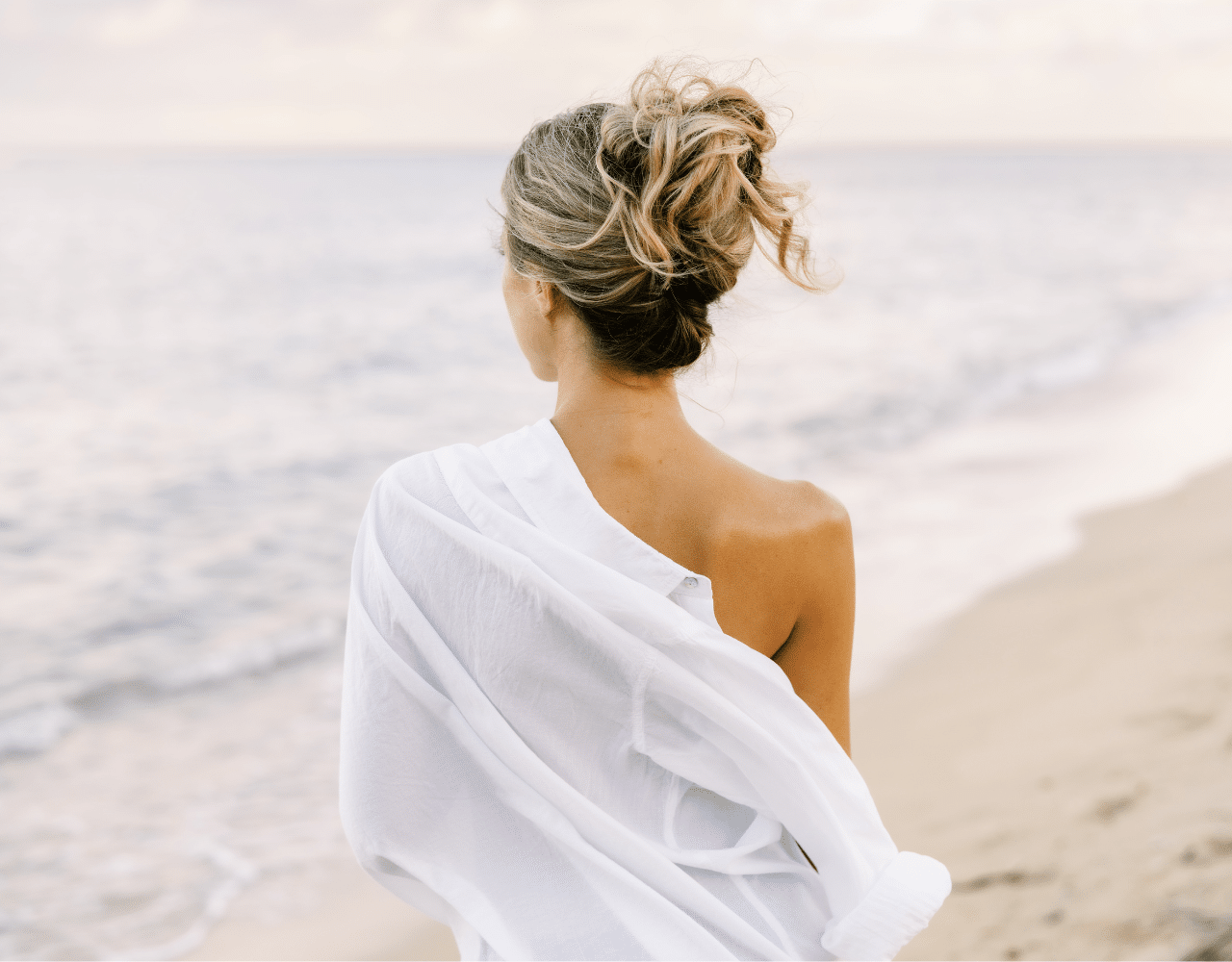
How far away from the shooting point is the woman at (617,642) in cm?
116

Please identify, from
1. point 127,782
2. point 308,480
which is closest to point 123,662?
point 127,782

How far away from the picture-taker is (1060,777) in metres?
3.18

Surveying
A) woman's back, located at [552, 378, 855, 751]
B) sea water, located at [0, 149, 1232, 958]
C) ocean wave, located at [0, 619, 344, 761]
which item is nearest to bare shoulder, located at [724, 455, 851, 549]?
woman's back, located at [552, 378, 855, 751]

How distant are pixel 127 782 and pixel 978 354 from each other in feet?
34.9

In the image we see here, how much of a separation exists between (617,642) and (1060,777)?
2564 mm

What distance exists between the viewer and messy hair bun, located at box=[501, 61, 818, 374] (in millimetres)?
1161

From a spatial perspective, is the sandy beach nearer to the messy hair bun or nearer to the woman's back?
the woman's back

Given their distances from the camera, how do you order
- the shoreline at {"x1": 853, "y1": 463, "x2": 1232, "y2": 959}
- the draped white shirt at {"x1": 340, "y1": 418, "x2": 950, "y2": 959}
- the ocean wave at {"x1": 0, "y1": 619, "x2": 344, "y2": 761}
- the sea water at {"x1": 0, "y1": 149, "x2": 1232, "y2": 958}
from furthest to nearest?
the ocean wave at {"x1": 0, "y1": 619, "x2": 344, "y2": 761}, the sea water at {"x1": 0, "y1": 149, "x2": 1232, "y2": 958}, the shoreline at {"x1": 853, "y1": 463, "x2": 1232, "y2": 959}, the draped white shirt at {"x1": 340, "y1": 418, "x2": 950, "y2": 959}

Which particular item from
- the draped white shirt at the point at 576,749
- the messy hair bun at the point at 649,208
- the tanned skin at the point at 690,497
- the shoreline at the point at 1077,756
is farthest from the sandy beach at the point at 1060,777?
the messy hair bun at the point at 649,208

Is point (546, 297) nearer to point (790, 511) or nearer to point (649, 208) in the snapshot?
point (649, 208)

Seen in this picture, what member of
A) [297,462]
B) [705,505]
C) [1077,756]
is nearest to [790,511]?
[705,505]

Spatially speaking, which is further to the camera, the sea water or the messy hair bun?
the sea water

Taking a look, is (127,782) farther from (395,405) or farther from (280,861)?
(395,405)

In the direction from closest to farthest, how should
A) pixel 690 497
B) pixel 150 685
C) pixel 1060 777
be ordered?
pixel 690 497 < pixel 1060 777 < pixel 150 685
